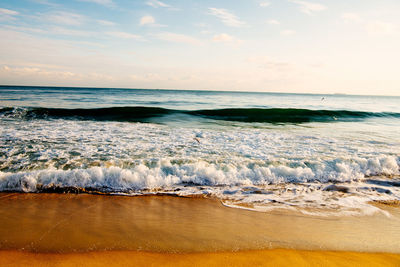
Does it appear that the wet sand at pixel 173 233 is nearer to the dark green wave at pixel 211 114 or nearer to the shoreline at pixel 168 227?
the shoreline at pixel 168 227

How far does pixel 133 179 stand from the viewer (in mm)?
4227

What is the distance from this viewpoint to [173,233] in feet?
9.07

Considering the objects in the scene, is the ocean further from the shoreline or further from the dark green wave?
the dark green wave

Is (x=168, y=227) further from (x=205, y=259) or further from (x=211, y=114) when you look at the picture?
(x=211, y=114)

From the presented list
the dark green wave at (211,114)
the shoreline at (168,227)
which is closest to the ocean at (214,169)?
the shoreline at (168,227)

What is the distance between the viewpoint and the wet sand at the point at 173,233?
92.8 inches

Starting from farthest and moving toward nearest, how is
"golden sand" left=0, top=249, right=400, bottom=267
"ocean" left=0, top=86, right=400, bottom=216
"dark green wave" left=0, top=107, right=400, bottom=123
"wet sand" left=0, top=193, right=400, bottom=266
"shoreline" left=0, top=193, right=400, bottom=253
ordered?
"dark green wave" left=0, top=107, right=400, bottom=123, "ocean" left=0, top=86, right=400, bottom=216, "shoreline" left=0, top=193, right=400, bottom=253, "wet sand" left=0, top=193, right=400, bottom=266, "golden sand" left=0, top=249, right=400, bottom=267

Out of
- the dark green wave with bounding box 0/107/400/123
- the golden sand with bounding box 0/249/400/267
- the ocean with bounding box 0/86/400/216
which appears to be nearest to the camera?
the golden sand with bounding box 0/249/400/267

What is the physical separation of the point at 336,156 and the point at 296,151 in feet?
3.20

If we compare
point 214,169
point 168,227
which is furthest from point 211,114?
point 168,227

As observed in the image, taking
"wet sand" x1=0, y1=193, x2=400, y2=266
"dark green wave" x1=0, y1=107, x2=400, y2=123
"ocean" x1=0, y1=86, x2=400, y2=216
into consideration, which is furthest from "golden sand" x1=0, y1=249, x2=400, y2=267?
"dark green wave" x1=0, y1=107, x2=400, y2=123

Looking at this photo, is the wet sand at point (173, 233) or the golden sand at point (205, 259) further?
the wet sand at point (173, 233)

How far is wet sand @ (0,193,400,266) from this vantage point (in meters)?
2.36

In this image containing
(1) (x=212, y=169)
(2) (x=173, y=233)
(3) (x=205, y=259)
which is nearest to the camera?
(3) (x=205, y=259)
